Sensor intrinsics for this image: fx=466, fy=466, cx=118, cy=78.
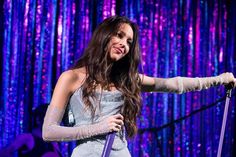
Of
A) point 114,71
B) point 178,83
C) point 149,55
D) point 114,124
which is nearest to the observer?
point 114,124

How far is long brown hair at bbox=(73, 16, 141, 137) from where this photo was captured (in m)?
1.45

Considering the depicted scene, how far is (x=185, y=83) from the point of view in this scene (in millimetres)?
1741

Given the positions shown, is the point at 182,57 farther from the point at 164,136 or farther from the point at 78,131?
the point at 78,131

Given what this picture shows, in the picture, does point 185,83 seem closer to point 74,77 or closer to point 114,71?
point 114,71

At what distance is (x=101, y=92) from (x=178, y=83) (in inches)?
15.6

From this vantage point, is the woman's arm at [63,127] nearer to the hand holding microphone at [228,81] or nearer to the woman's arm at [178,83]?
the woman's arm at [178,83]

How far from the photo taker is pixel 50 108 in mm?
1387

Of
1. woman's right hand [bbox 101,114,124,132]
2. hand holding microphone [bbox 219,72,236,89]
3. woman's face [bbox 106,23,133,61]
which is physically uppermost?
woman's face [bbox 106,23,133,61]

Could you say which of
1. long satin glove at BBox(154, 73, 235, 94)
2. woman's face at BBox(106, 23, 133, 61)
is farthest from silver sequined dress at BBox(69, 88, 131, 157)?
long satin glove at BBox(154, 73, 235, 94)

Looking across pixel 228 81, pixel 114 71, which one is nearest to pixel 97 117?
pixel 114 71

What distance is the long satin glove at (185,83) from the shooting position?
1688 mm

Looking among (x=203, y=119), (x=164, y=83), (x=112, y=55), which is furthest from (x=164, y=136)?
(x=112, y=55)

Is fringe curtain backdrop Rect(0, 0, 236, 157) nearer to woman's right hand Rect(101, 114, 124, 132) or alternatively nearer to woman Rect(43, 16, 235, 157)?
woman Rect(43, 16, 235, 157)

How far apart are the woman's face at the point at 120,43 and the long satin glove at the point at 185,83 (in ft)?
0.79
